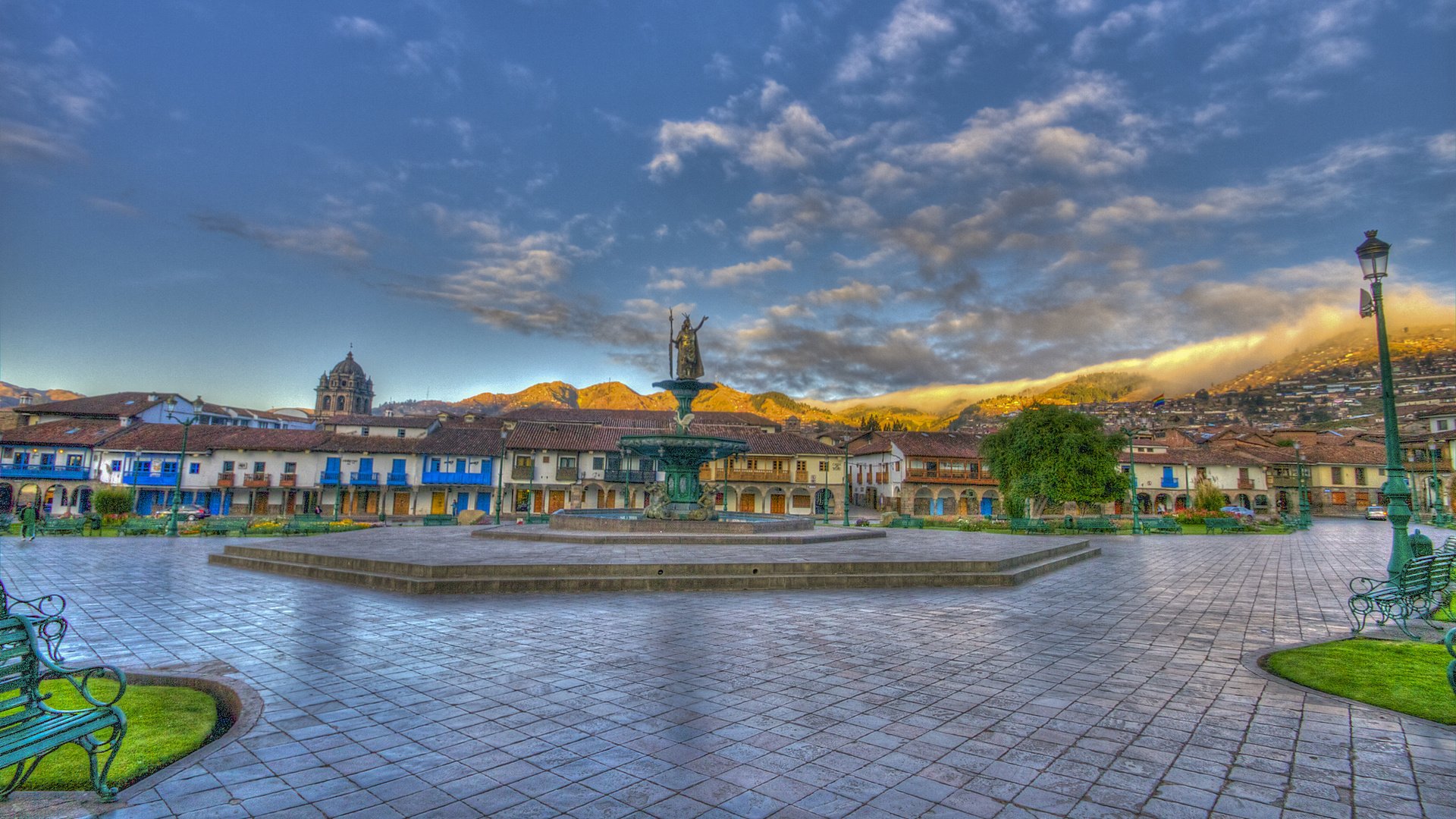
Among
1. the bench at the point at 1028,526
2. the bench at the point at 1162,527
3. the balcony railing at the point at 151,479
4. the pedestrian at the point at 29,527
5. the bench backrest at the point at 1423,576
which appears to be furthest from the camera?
the balcony railing at the point at 151,479

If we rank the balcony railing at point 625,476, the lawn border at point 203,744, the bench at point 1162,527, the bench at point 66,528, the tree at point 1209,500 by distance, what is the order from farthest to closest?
the balcony railing at point 625,476 → the tree at point 1209,500 → the bench at point 1162,527 → the bench at point 66,528 → the lawn border at point 203,744

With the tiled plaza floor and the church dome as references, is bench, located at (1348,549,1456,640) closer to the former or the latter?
the tiled plaza floor

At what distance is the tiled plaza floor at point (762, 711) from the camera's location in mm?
3889

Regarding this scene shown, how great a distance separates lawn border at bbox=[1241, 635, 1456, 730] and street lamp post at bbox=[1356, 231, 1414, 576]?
3.07 meters

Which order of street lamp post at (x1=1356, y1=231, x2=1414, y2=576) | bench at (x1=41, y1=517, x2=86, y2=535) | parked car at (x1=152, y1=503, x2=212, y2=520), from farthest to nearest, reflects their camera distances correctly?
parked car at (x1=152, y1=503, x2=212, y2=520) < bench at (x1=41, y1=517, x2=86, y2=535) < street lamp post at (x1=1356, y1=231, x2=1414, y2=576)

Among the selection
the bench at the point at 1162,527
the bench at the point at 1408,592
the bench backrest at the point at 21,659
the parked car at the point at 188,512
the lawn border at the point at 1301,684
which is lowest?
the parked car at the point at 188,512

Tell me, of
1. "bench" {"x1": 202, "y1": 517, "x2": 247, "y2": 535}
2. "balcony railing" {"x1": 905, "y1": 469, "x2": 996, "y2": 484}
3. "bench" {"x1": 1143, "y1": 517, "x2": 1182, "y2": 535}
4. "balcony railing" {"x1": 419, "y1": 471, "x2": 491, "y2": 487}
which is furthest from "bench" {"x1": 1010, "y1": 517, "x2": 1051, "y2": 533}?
"balcony railing" {"x1": 419, "y1": 471, "x2": 491, "y2": 487}

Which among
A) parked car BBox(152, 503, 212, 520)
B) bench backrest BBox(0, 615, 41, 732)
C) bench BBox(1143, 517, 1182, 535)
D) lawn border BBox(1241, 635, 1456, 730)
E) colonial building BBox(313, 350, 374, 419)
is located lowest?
parked car BBox(152, 503, 212, 520)

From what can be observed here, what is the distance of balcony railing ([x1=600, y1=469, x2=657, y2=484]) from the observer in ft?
163

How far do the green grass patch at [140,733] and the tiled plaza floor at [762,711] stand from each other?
0.36 m

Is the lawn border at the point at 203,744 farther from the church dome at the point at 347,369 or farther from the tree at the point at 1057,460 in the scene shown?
the church dome at the point at 347,369

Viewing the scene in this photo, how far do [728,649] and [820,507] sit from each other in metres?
48.9

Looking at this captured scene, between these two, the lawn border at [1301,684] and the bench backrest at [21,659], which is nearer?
the bench backrest at [21,659]

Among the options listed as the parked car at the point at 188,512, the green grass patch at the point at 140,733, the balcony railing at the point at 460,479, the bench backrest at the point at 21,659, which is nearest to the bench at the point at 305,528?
the parked car at the point at 188,512
